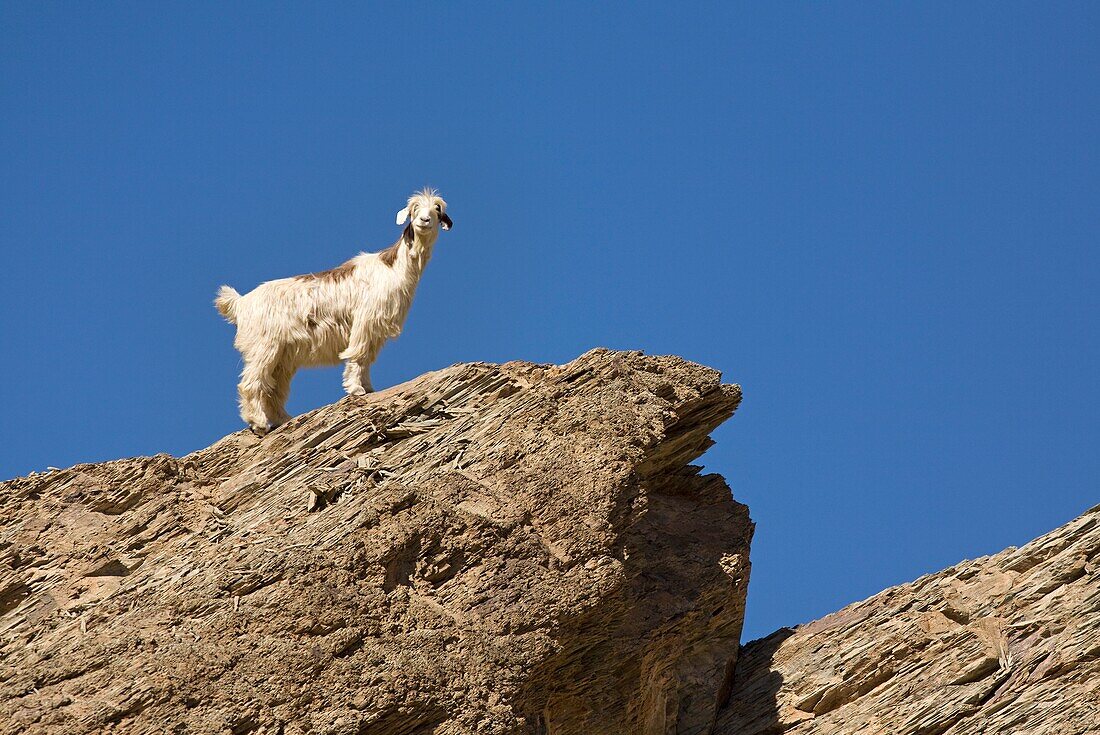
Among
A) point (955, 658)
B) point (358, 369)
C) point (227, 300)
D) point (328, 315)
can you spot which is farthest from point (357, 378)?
point (955, 658)

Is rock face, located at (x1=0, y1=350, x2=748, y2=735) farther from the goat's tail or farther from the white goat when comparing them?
the goat's tail

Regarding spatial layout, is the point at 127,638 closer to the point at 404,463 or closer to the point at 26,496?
the point at 26,496

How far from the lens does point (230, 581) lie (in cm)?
1322

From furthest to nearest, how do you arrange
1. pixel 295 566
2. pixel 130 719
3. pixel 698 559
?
pixel 698 559 → pixel 295 566 → pixel 130 719

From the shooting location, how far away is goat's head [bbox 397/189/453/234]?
1641 centimetres

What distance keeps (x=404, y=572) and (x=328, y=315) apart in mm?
4120

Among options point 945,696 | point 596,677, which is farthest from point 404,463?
point 945,696

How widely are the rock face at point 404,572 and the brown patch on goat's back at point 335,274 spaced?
193 cm

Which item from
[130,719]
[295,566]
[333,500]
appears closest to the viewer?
[130,719]

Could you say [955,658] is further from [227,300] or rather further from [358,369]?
[227,300]

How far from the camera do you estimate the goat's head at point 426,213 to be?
53.8 feet

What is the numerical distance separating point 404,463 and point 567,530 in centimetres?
188

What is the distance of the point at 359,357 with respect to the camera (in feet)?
53.4

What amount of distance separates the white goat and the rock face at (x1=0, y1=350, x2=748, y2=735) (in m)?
0.87
